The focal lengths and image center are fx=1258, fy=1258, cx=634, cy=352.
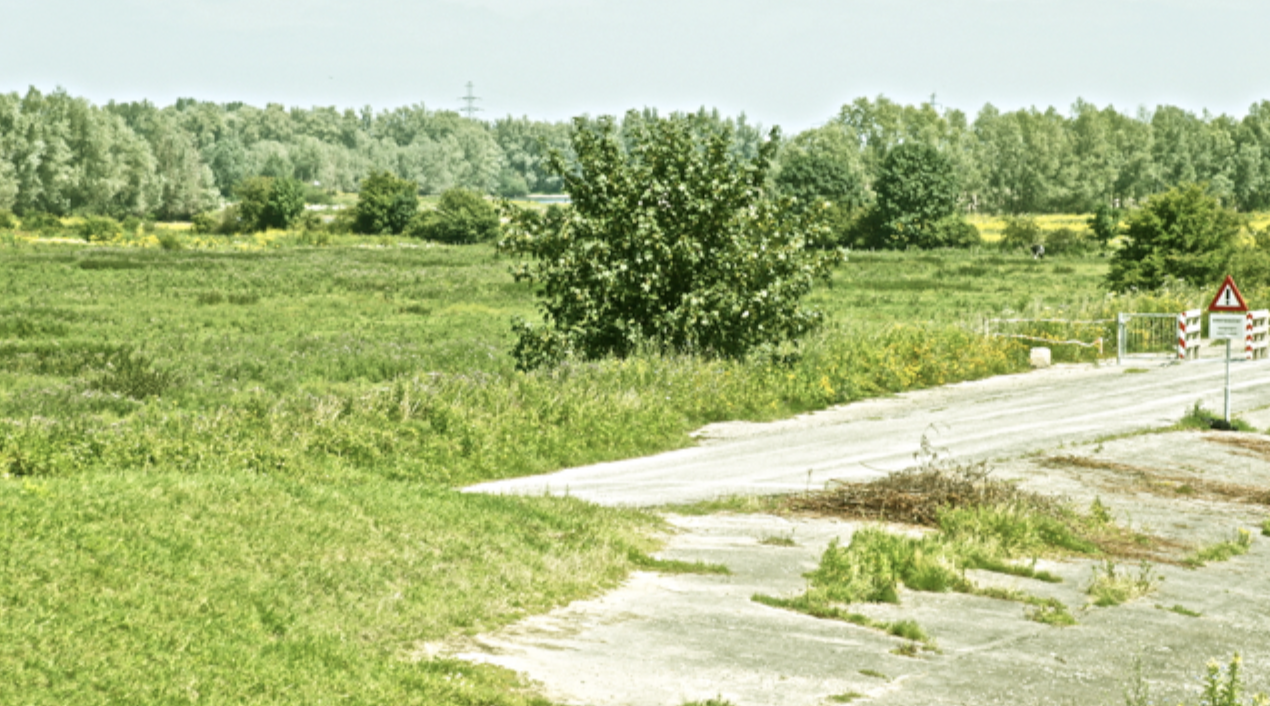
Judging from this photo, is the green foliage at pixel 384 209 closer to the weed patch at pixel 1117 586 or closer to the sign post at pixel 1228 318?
the sign post at pixel 1228 318

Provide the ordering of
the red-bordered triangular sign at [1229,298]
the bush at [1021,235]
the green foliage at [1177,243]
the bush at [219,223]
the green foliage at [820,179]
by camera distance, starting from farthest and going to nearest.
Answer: the green foliage at [820,179]
the bush at [219,223]
the bush at [1021,235]
the green foliage at [1177,243]
the red-bordered triangular sign at [1229,298]

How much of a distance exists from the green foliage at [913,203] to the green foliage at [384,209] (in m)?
49.0

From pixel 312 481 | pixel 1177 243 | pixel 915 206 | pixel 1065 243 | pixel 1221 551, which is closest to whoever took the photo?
pixel 312 481

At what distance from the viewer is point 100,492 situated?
403 inches

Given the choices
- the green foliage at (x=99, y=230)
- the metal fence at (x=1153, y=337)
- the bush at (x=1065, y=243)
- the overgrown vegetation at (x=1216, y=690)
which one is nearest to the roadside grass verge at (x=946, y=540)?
the overgrown vegetation at (x=1216, y=690)

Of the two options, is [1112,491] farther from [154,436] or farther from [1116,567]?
[154,436]

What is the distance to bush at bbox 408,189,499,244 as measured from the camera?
124812 mm

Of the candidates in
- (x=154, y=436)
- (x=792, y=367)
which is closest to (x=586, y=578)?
(x=154, y=436)

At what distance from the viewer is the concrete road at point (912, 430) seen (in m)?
18.6

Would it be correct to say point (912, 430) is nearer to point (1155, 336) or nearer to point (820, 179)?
point (1155, 336)

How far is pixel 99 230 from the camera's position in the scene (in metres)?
113

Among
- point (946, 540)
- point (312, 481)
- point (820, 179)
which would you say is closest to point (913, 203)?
point (820, 179)

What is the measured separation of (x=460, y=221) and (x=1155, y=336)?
92.3 m

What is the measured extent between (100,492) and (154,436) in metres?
6.30
